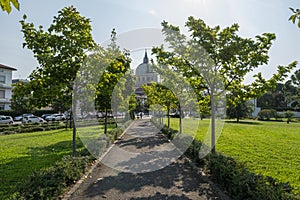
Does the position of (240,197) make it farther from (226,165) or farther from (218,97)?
(218,97)

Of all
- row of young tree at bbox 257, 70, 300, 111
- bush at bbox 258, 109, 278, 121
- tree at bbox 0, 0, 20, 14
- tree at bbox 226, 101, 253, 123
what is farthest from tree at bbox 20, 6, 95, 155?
row of young tree at bbox 257, 70, 300, 111

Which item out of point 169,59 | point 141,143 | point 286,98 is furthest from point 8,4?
point 286,98

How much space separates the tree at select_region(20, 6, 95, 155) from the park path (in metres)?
2.65

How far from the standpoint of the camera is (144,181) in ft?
19.8

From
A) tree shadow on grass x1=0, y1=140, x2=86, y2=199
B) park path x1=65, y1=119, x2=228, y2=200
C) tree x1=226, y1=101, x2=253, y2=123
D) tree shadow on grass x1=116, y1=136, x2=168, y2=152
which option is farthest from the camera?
tree x1=226, y1=101, x2=253, y2=123

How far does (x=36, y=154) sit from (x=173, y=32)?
7387 millimetres

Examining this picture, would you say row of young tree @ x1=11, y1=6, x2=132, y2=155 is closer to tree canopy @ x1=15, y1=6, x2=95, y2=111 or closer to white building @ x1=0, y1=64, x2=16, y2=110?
tree canopy @ x1=15, y1=6, x2=95, y2=111

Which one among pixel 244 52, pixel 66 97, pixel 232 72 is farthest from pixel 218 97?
pixel 66 97

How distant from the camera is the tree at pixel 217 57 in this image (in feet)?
23.2

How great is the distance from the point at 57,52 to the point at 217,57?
15.6 ft

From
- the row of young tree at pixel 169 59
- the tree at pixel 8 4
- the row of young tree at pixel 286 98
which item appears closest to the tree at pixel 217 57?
the row of young tree at pixel 169 59

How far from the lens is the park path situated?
504cm

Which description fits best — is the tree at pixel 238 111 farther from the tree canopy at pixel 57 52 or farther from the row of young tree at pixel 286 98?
the tree canopy at pixel 57 52

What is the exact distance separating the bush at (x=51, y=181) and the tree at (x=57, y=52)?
6.68 feet
